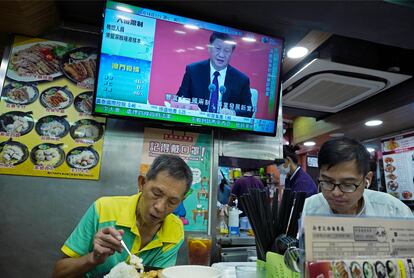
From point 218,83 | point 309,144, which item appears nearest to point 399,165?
point 309,144

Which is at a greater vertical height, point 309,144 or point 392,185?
point 309,144

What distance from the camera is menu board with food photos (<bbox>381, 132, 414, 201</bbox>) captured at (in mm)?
4492

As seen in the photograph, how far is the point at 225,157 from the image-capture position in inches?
91.0

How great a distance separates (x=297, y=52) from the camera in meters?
2.74

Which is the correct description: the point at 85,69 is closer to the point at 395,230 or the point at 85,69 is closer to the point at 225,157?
the point at 225,157

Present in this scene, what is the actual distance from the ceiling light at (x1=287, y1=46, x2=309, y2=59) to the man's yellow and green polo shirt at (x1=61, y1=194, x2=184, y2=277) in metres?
2.01

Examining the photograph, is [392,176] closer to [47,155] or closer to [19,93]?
[47,155]

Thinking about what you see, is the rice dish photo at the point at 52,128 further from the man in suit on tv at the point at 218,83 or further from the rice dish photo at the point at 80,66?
the man in suit on tv at the point at 218,83

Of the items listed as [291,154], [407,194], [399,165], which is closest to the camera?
[291,154]

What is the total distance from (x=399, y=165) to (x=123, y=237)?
16.1 ft

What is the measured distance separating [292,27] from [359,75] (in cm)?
136

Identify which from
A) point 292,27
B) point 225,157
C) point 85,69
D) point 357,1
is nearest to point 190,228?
point 225,157

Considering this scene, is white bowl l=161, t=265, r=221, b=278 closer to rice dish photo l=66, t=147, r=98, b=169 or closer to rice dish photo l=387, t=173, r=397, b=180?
rice dish photo l=66, t=147, r=98, b=169

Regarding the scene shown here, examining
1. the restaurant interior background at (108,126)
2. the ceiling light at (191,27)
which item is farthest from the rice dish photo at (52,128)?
the ceiling light at (191,27)
